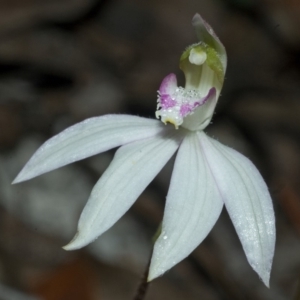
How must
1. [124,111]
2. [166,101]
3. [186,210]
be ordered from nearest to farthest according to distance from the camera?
[186,210] → [166,101] → [124,111]

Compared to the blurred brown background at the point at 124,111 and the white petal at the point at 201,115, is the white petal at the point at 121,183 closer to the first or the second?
the white petal at the point at 201,115

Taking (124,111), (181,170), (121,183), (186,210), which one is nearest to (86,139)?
(121,183)

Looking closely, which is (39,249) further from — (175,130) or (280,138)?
(280,138)

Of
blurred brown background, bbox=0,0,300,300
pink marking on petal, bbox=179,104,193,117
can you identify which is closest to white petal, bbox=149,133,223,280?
pink marking on petal, bbox=179,104,193,117

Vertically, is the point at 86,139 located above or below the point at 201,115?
below

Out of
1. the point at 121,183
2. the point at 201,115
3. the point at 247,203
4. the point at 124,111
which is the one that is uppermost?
the point at 201,115

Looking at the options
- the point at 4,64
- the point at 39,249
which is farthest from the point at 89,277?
the point at 4,64

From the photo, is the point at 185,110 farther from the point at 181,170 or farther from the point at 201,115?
the point at 181,170
